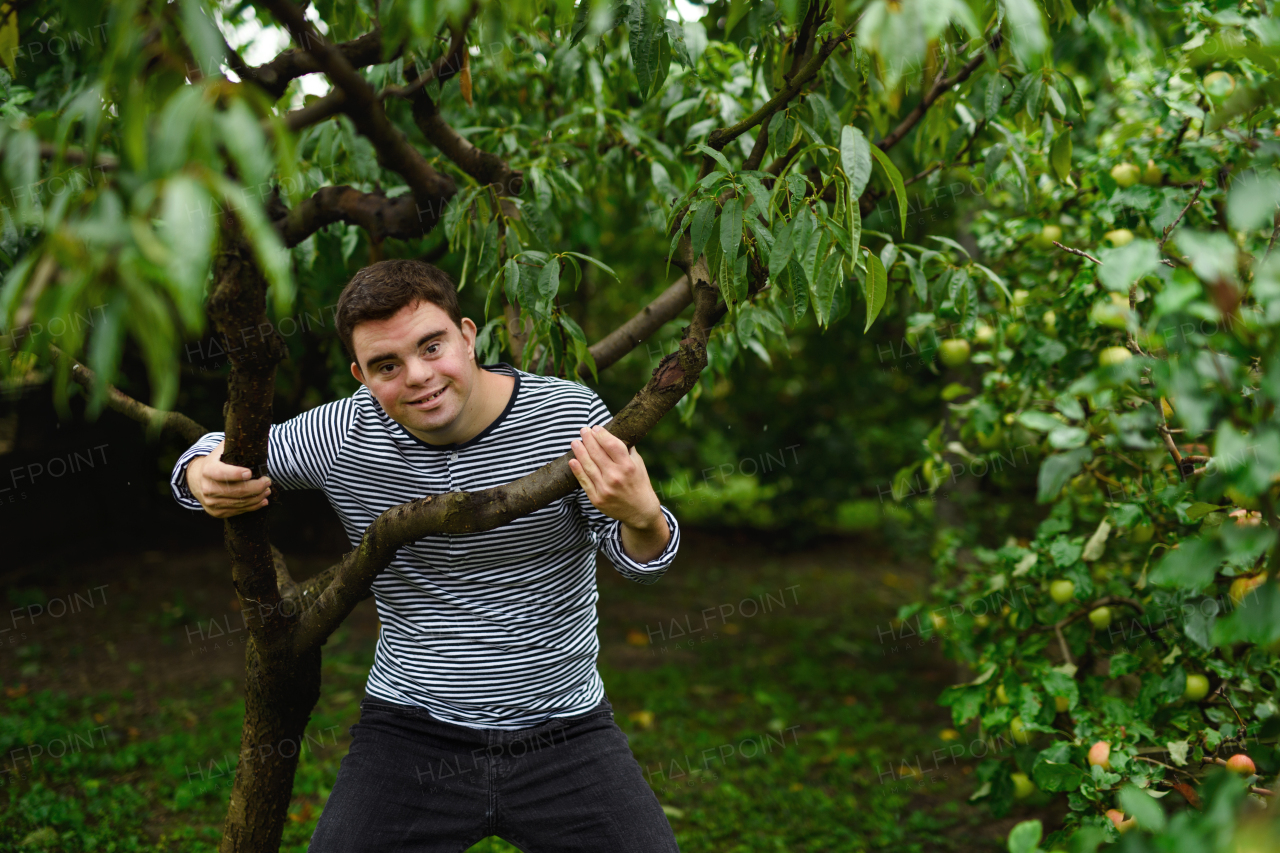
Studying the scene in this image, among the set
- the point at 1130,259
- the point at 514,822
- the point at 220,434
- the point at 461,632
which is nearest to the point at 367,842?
the point at 514,822

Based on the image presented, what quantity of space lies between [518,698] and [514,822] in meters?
0.26

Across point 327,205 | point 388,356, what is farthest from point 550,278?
point 327,205

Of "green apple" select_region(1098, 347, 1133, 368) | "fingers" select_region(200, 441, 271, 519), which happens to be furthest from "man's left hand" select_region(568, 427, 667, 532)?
"green apple" select_region(1098, 347, 1133, 368)

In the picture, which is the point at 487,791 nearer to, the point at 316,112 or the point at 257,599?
the point at 257,599

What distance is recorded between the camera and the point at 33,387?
20.6 ft

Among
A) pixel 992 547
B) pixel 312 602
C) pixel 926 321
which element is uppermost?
pixel 926 321

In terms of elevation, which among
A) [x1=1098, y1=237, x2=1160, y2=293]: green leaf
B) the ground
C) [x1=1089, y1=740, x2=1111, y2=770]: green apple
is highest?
[x1=1098, y1=237, x2=1160, y2=293]: green leaf

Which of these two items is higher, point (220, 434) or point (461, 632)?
point (220, 434)

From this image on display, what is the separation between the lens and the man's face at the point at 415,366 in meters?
1.86

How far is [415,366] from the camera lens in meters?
1.85

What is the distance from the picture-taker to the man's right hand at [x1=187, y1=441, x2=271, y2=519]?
5.61ft

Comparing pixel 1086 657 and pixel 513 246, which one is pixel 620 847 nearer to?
pixel 513 246

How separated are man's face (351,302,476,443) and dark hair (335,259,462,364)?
16 mm

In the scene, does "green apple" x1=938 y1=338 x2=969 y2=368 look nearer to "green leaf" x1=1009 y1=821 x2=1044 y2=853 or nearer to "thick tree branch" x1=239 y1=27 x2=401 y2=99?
"thick tree branch" x1=239 y1=27 x2=401 y2=99
